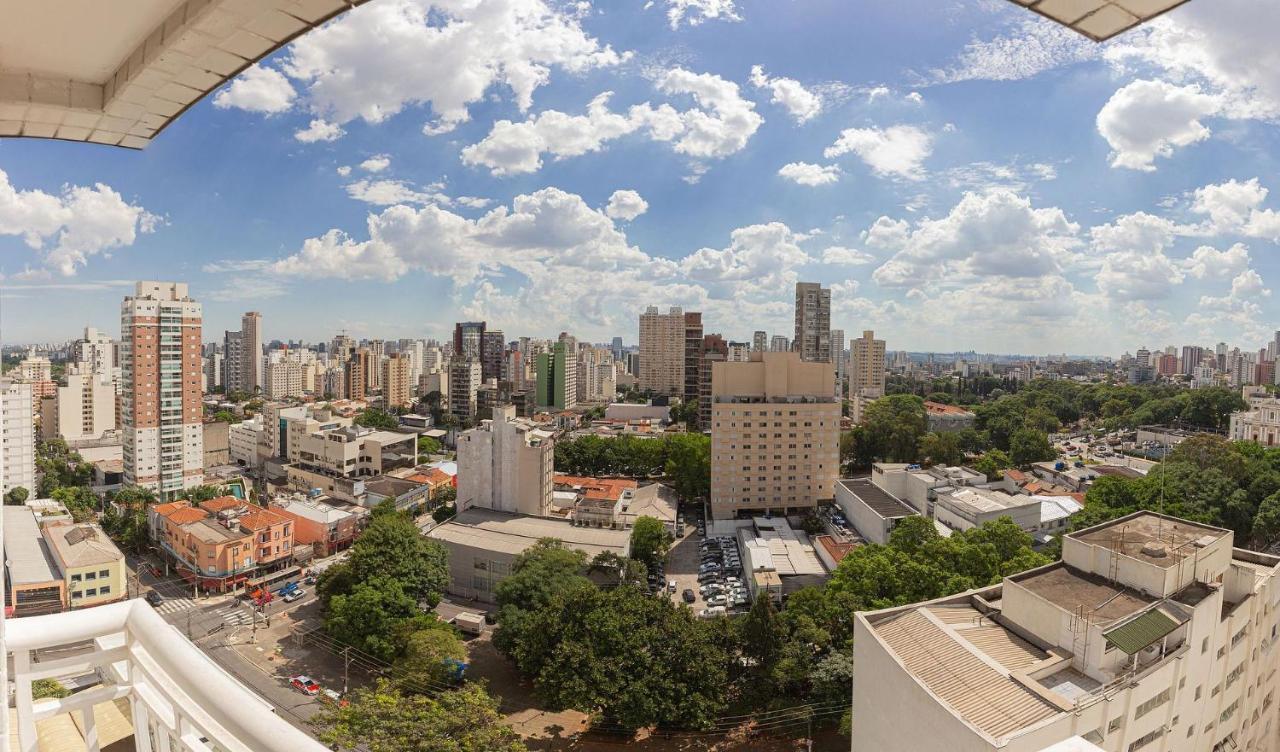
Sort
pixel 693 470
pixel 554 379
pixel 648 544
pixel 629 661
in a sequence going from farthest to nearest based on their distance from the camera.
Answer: pixel 554 379 → pixel 693 470 → pixel 648 544 → pixel 629 661

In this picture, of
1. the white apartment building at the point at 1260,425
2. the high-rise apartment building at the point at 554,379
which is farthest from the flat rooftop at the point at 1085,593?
the high-rise apartment building at the point at 554,379

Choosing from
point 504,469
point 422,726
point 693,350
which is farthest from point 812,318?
point 422,726

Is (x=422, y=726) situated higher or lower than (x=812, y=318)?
lower

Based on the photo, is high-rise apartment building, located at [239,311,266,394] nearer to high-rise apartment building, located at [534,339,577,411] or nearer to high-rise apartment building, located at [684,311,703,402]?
high-rise apartment building, located at [534,339,577,411]

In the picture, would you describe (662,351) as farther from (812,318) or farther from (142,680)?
(142,680)

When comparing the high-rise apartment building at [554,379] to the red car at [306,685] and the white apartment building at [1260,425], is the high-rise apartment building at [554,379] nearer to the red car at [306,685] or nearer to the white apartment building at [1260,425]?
the red car at [306,685]
